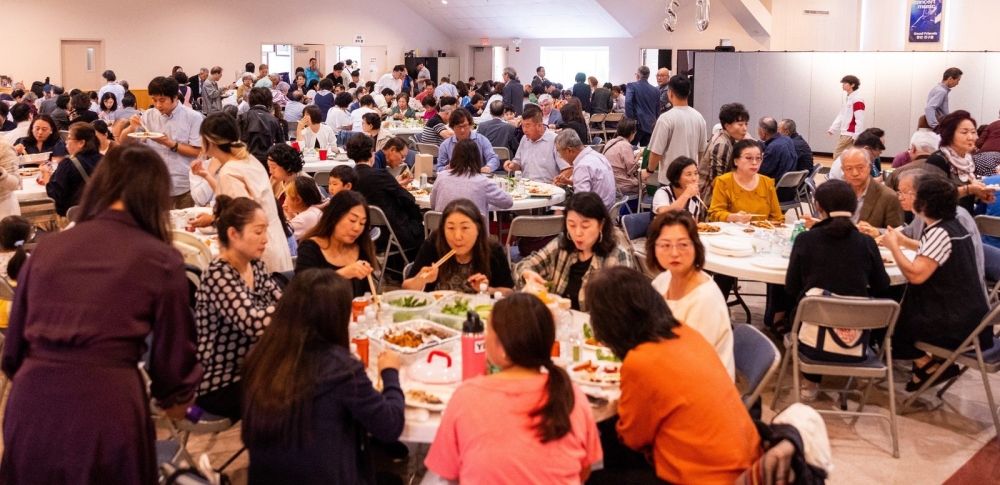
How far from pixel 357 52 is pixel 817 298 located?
20598mm

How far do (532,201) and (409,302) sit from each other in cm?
319

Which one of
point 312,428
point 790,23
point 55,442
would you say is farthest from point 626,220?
point 790,23

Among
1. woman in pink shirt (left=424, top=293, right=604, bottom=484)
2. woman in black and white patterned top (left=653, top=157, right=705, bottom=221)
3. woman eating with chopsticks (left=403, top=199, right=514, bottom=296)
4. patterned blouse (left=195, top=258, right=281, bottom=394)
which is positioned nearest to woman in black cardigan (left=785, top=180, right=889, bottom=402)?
woman in black and white patterned top (left=653, top=157, right=705, bottom=221)

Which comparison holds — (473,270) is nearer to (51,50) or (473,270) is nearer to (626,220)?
(626,220)

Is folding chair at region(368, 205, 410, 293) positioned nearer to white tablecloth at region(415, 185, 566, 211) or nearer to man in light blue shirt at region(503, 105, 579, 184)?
white tablecloth at region(415, 185, 566, 211)

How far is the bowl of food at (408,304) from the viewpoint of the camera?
12.5 feet

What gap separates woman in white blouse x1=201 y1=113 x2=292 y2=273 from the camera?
4617 mm

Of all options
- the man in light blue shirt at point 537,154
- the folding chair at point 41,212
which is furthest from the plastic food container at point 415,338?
the man in light blue shirt at point 537,154

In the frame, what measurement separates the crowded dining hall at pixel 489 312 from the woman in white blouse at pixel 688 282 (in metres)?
0.01

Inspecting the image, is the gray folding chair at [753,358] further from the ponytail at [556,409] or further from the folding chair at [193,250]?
the folding chair at [193,250]

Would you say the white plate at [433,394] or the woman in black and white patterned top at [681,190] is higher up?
the woman in black and white patterned top at [681,190]

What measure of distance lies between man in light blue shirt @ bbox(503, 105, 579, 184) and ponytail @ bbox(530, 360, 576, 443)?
5.91 meters

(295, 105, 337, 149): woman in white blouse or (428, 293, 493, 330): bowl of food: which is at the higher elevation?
(295, 105, 337, 149): woman in white blouse

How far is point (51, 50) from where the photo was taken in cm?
1833
